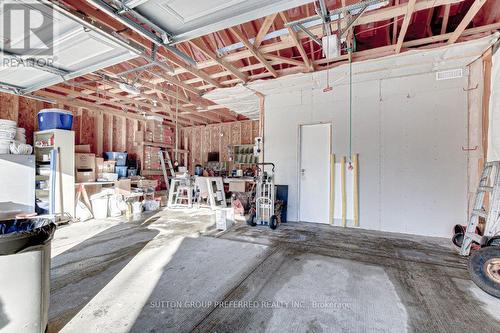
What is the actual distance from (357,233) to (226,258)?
264 cm

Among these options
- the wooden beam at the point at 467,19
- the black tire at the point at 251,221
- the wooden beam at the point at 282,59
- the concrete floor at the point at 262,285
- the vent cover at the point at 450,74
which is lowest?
the concrete floor at the point at 262,285

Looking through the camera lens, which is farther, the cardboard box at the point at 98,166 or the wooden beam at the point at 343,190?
the cardboard box at the point at 98,166

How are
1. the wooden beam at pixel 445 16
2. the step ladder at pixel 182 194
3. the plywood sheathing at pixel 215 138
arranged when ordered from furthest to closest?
the plywood sheathing at pixel 215 138 → the step ladder at pixel 182 194 → the wooden beam at pixel 445 16

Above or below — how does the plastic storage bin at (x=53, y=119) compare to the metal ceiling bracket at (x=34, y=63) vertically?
below

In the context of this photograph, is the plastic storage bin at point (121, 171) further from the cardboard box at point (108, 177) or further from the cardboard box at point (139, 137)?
the cardboard box at point (139, 137)

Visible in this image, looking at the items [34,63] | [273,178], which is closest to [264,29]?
[273,178]

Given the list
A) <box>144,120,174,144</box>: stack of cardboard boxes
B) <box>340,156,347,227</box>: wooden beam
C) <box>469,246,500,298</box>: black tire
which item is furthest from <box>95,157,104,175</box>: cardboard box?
<box>469,246,500,298</box>: black tire

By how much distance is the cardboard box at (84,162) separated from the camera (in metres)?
5.56

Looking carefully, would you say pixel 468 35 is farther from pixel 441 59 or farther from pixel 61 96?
pixel 61 96

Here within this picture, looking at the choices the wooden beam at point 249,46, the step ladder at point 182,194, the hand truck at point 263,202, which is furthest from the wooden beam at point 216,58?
the step ladder at point 182,194

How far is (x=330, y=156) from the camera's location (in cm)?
491

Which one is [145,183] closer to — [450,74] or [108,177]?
[108,177]

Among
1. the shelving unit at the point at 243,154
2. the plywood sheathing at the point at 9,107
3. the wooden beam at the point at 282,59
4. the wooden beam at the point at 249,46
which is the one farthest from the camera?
the shelving unit at the point at 243,154

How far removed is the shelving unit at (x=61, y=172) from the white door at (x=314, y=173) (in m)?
5.10
